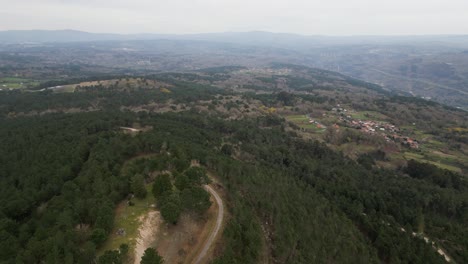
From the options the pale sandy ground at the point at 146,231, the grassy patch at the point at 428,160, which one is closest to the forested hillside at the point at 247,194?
the pale sandy ground at the point at 146,231

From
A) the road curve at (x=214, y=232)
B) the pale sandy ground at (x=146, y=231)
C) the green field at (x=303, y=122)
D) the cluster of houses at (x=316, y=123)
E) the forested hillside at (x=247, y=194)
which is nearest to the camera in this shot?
the pale sandy ground at (x=146, y=231)

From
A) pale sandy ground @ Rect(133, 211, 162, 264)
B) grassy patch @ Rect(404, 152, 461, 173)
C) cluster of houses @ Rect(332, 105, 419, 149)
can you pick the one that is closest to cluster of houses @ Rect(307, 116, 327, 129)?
cluster of houses @ Rect(332, 105, 419, 149)

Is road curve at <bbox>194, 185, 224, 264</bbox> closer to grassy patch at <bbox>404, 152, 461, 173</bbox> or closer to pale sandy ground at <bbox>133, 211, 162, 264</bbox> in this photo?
pale sandy ground at <bbox>133, 211, 162, 264</bbox>

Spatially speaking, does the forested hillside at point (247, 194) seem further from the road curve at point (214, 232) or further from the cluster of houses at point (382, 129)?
the cluster of houses at point (382, 129)

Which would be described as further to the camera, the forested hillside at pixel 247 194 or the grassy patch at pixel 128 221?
the forested hillside at pixel 247 194

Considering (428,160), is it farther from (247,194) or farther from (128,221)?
Answer: (128,221)

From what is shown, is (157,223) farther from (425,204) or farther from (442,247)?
(425,204)
